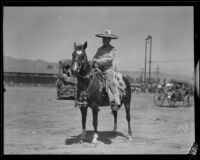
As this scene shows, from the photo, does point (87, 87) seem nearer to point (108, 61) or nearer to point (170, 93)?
point (108, 61)

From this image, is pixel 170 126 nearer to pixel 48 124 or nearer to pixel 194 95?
pixel 194 95

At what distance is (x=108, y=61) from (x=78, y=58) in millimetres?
844

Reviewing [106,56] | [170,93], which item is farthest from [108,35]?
[170,93]

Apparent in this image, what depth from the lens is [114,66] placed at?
5.84 meters

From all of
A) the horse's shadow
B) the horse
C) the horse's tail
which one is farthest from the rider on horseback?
the horse's shadow

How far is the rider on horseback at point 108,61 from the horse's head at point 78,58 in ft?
1.78

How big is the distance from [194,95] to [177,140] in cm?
95

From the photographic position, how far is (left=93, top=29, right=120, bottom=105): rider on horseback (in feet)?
18.5

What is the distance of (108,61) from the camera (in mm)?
5668

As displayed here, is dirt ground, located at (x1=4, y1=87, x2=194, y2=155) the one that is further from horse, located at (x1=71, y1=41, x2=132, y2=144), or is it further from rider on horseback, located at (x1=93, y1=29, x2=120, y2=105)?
rider on horseback, located at (x1=93, y1=29, x2=120, y2=105)

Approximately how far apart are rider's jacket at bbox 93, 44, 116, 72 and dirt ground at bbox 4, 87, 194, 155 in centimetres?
89

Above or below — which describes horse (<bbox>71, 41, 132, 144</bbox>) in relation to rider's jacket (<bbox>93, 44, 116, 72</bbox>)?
below

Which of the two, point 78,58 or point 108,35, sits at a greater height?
point 108,35
